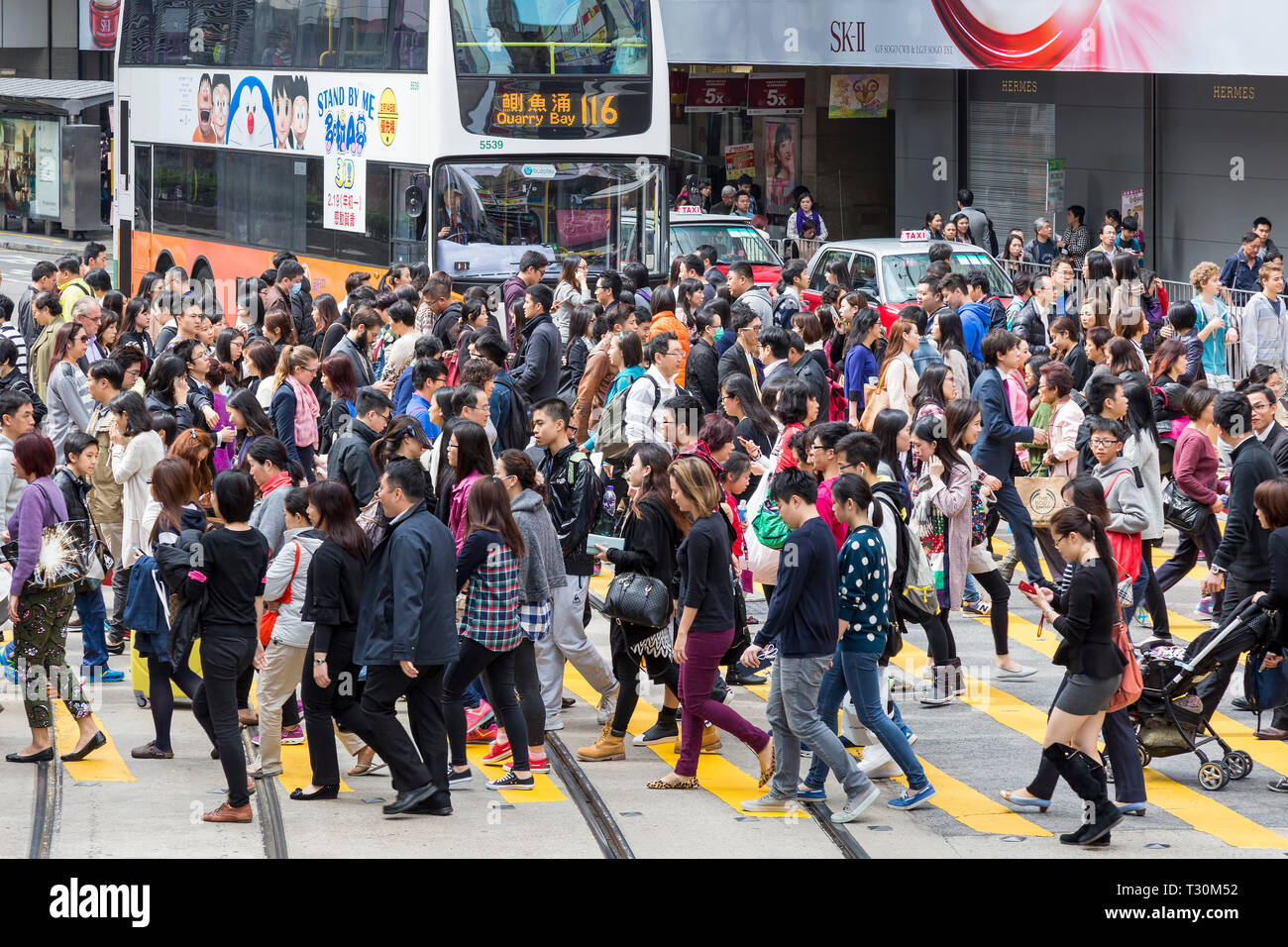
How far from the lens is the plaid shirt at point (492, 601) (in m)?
8.45

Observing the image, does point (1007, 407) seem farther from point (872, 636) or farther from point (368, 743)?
point (368, 743)

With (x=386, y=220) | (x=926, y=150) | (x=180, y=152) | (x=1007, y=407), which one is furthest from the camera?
(x=926, y=150)

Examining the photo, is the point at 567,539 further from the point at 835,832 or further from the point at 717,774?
the point at 835,832

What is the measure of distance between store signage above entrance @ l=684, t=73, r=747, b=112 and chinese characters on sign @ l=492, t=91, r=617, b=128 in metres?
16.2

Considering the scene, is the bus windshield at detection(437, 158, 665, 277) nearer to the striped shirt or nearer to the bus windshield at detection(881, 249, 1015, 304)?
the bus windshield at detection(881, 249, 1015, 304)

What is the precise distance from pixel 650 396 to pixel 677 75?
23.3 meters

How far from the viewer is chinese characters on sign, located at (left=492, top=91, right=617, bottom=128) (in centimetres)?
1734

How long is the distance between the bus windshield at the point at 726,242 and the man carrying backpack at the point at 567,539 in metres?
12.4

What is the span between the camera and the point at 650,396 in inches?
455

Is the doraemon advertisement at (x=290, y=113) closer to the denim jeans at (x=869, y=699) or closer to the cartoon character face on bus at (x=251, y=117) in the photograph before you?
the cartoon character face on bus at (x=251, y=117)

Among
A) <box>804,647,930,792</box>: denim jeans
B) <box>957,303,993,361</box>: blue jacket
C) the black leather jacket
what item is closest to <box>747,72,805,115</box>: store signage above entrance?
<box>957,303,993,361</box>: blue jacket

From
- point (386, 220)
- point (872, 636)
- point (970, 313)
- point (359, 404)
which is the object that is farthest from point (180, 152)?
point (872, 636)

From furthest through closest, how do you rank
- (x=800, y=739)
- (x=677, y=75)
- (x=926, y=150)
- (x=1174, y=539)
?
1. (x=677, y=75)
2. (x=926, y=150)
3. (x=1174, y=539)
4. (x=800, y=739)

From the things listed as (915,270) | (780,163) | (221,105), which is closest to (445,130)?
(221,105)
